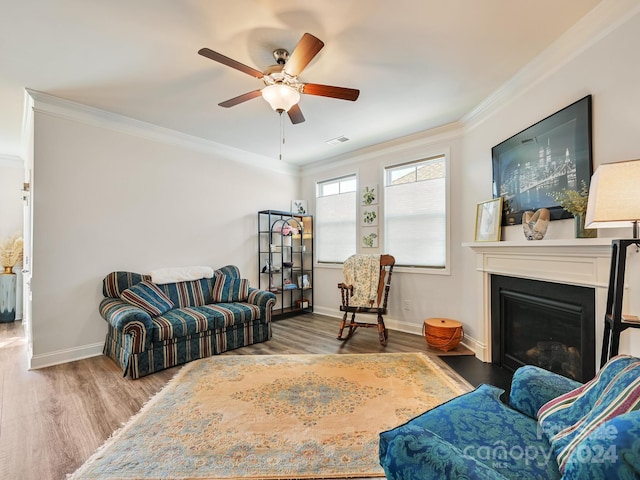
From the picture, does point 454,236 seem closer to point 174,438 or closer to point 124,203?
point 174,438

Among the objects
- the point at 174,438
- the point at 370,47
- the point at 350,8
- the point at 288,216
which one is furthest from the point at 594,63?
the point at 288,216

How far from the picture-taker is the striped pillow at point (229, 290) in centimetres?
377

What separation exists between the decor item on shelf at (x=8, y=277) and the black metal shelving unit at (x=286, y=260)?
367cm

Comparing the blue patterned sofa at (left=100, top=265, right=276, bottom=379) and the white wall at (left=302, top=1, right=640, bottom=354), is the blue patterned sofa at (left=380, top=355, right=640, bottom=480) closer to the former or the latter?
the white wall at (left=302, top=1, right=640, bottom=354)

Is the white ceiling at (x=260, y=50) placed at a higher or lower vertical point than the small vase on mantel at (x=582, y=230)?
higher

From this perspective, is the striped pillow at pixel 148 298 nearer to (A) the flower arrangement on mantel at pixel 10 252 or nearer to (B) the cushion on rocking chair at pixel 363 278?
(B) the cushion on rocking chair at pixel 363 278

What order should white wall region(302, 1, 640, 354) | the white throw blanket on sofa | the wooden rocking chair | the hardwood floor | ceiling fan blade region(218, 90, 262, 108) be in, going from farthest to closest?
the wooden rocking chair < the white throw blanket on sofa < ceiling fan blade region(218, 90, 262, 108) < white wall region(302, 1, 640, 354) < the hardwood floor

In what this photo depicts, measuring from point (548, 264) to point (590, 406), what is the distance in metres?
1.54

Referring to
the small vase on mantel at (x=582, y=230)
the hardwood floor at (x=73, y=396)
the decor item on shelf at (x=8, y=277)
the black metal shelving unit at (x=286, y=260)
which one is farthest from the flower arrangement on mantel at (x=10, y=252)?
the small vase on mantel at (x=582, y=230)

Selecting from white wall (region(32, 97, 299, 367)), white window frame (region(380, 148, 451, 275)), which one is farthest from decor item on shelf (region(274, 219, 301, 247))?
white window frame (region(380, 148, 451, 275))

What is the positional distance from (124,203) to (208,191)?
3.50ft

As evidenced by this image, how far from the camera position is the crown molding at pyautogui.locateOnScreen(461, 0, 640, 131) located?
1788 millimetres

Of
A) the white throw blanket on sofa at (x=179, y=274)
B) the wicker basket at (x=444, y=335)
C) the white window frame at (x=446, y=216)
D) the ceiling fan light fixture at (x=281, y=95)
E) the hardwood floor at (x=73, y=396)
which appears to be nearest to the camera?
the hardwood floor at (x=73, y=396)

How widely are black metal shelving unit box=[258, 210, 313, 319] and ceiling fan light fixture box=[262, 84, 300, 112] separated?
247 cm
